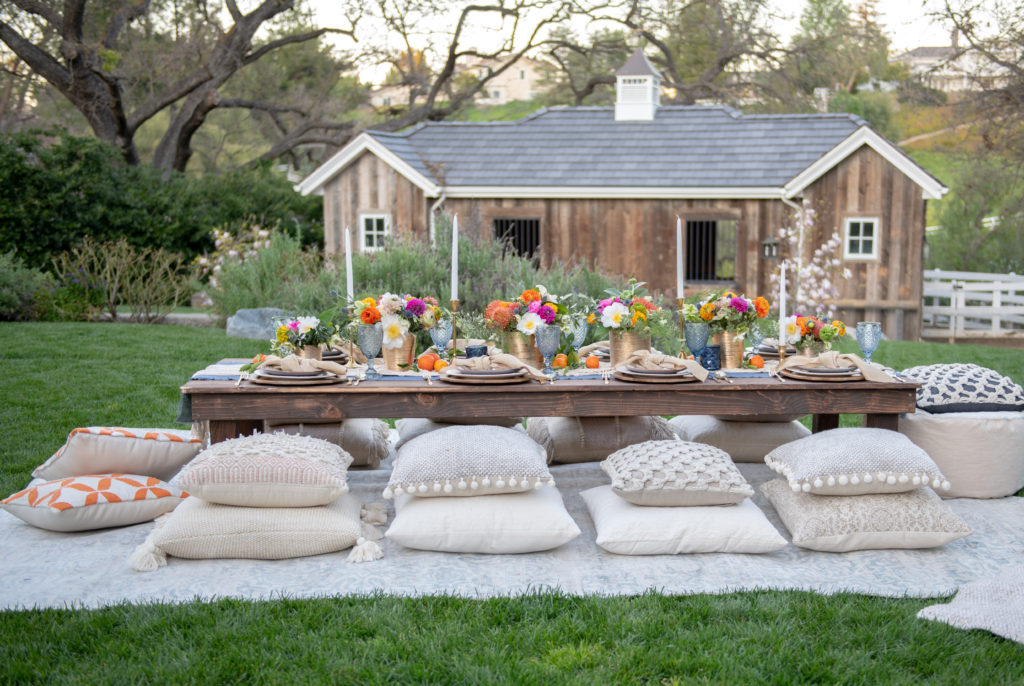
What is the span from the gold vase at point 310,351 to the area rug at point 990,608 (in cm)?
313

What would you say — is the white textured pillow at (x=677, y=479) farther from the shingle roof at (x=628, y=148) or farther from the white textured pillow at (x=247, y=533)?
the shingle roof at (x=628, y=148)

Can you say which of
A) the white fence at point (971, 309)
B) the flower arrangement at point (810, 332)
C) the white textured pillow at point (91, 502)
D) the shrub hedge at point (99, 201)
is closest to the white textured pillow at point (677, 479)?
the flower arrangement at point (810, 332)

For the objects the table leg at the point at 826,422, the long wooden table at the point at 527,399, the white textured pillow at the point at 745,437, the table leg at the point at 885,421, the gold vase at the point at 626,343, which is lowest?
the white textured pillow at the point at 745,437

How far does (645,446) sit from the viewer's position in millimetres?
4590

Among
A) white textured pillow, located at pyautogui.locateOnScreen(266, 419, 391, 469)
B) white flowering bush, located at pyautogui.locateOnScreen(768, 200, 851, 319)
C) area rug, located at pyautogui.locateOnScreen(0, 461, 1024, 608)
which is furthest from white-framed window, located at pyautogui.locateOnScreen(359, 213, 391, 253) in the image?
area rug, located at pyautogui.locateOnScreen(0, 461, 1024, 608)

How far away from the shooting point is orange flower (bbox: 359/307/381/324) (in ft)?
15.5

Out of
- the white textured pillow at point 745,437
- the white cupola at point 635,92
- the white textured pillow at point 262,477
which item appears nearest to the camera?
the white textured pillow at point 262,477

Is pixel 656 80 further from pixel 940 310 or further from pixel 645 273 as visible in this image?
pixel 940 310

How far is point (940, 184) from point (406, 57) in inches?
503

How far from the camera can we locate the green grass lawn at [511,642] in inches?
125

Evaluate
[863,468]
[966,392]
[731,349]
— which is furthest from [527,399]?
[966,392]

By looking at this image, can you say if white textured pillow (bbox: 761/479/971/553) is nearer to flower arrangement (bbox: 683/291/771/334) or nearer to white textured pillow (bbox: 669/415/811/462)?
flower arrangement (bbox: 683/291/771/334)

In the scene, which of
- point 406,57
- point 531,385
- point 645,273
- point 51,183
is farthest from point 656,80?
point 531,385

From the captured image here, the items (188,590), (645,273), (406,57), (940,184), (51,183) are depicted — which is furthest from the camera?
(406,57)
